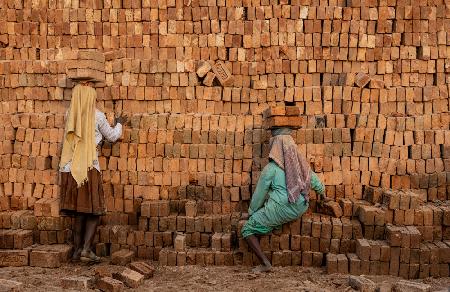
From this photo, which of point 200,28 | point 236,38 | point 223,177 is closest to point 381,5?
point 236,38

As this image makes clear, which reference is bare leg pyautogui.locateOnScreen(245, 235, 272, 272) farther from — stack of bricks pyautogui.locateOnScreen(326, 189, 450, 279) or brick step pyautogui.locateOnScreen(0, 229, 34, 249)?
brick step pyautogui.locateOnScreen(0, 229, 34, 249)

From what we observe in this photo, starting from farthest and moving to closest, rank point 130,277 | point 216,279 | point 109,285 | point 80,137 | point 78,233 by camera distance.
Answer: point 78,233
point 80,137
point 216,279
point 130,277
point 109,285

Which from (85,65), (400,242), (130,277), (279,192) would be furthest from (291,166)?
(85,65)

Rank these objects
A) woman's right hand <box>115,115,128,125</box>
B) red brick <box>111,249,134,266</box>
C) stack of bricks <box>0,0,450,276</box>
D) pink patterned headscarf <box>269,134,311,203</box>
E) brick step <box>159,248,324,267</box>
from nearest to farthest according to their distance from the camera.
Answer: pink patterned headscarf <box>269,134,311,203</box>
brick step <box>159,248,324,267</box>
red brick <box>111,249,134,266</box>
stack of bricks <box>0,0,450,276</box>
woman's right hand <box>115,115,128,125</box>

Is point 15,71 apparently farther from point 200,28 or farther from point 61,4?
point 200,28

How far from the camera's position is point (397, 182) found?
6.70 metres

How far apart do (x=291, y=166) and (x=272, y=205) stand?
1.78 ft

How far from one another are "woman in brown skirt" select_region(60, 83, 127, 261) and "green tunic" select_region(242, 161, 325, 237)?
80.9 inches

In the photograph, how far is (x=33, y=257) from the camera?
20.7 feet

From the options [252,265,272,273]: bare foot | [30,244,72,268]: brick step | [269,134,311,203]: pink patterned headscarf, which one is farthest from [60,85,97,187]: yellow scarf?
[252,265,272,273]: bare foot

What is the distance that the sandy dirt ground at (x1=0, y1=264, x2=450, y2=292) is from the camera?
551cm

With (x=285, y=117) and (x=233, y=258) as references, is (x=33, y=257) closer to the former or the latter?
(x=233, y=258)

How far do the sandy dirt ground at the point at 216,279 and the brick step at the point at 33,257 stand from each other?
0.09 metres

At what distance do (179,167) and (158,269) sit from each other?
1.49 meters
